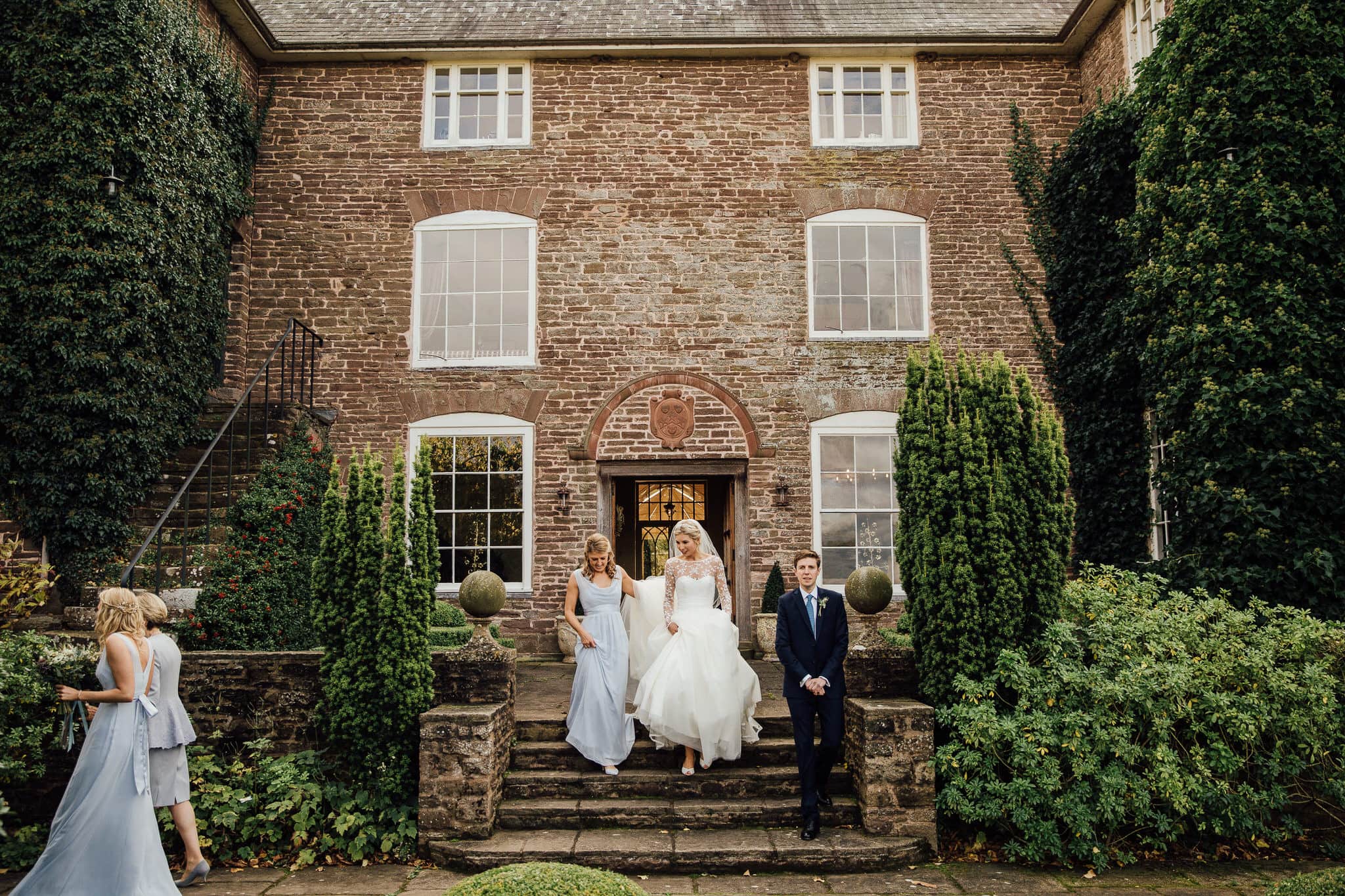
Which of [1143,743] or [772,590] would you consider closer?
[1143,743]

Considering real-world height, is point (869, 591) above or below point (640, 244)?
below

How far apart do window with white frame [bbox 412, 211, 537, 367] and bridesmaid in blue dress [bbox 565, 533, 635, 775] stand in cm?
560

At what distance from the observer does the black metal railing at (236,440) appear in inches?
318

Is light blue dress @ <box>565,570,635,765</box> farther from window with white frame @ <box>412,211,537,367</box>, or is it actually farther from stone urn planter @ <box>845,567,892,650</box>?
window with white frame @ <box>412,211,537,367</box>

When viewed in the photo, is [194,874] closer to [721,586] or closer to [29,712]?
[29,712]

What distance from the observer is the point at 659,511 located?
13102 mm

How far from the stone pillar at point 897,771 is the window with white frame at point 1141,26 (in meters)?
8.29

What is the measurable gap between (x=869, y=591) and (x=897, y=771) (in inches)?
50.0

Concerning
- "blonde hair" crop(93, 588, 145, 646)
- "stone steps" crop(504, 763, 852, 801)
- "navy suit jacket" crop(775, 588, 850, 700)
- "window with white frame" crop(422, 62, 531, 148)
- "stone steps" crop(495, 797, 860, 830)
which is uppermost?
"window with white frame" crop(422, 62, 531, 148)

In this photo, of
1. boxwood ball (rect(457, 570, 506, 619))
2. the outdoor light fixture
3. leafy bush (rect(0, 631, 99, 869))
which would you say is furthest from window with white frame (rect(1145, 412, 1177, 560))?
the outdoor light fixture

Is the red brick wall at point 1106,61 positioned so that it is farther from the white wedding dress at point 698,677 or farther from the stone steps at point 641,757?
the stone steps at point 641,757

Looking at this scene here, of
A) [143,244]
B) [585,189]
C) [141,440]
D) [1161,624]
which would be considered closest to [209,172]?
[143,244]

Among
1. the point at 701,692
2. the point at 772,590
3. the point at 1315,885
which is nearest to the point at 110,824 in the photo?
the point at 701,692

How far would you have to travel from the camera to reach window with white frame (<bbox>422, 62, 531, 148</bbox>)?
481 inches
